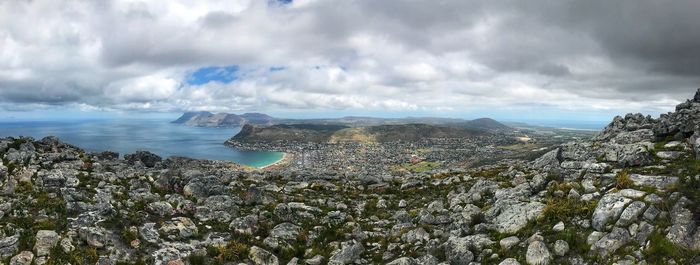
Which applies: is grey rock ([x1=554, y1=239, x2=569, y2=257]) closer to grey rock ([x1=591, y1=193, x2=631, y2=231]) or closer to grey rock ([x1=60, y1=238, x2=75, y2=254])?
grey rock ([x1=591, y1=193, x2=631, y2=231])

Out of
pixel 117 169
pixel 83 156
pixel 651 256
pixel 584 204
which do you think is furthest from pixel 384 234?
pixel 83 156

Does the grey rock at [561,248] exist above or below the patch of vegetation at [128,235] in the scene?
above

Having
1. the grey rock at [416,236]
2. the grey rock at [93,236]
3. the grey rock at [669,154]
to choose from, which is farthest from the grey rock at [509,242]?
the grey rock at [93,236]

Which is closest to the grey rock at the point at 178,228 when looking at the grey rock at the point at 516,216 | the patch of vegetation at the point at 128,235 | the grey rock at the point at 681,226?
the patch of vegetation at the point at 128,235

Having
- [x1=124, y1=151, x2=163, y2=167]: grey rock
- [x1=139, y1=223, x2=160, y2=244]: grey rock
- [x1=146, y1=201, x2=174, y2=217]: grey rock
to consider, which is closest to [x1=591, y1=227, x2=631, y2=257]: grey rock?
[x1=139, y1=223, x2=160, y2=244]: grey rock

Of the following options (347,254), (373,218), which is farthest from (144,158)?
(347,254)

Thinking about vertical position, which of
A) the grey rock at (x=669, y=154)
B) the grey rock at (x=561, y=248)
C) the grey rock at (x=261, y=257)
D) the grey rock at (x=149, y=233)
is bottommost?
the grey rock at (x=261, y=257)

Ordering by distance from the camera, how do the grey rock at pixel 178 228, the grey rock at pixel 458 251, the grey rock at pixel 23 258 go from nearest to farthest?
the grey rock at pixel 458 251
the grey rock at pixel 23 258
the grey rock at pixel 178 228

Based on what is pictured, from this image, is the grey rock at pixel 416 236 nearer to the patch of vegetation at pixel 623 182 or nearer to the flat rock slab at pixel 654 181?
the patch of vegetation at pixel 623 182

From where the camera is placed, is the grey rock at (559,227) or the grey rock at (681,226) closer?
the grey rock at (681,226)

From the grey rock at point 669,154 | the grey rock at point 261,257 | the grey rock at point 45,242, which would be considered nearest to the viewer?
the grey rock at point 45,242
